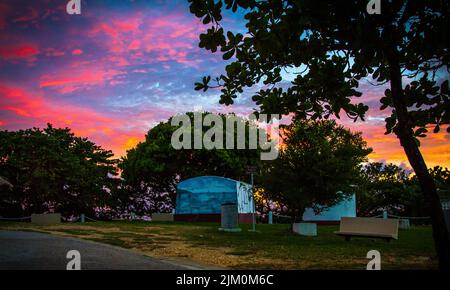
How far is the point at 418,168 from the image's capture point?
561cm

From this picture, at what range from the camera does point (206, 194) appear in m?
35.9

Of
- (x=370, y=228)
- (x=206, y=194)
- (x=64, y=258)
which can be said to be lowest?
(x=370, y=228)

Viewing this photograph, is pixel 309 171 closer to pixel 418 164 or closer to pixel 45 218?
pixel 418 164

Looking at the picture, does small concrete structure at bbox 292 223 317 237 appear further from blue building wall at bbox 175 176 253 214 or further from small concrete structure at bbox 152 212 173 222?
small concrete structure at bbox 152 212 173 222

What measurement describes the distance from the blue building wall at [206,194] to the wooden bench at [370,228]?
18.2 m

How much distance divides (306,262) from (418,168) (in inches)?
208

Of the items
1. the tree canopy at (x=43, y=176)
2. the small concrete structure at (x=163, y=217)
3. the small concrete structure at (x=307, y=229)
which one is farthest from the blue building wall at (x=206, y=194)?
the small concrete structure at (x=307, y=229)

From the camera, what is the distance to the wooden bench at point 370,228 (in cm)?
1543

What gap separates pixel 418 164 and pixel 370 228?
11.7 metres

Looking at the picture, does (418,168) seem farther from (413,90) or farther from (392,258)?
(392,258)

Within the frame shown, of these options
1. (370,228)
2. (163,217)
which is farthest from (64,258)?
(163,217)

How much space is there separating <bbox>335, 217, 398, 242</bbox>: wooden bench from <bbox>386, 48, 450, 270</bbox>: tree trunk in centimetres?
1055

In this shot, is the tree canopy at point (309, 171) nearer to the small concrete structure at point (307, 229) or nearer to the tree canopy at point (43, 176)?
the small concrete structure at point (307, 229)
